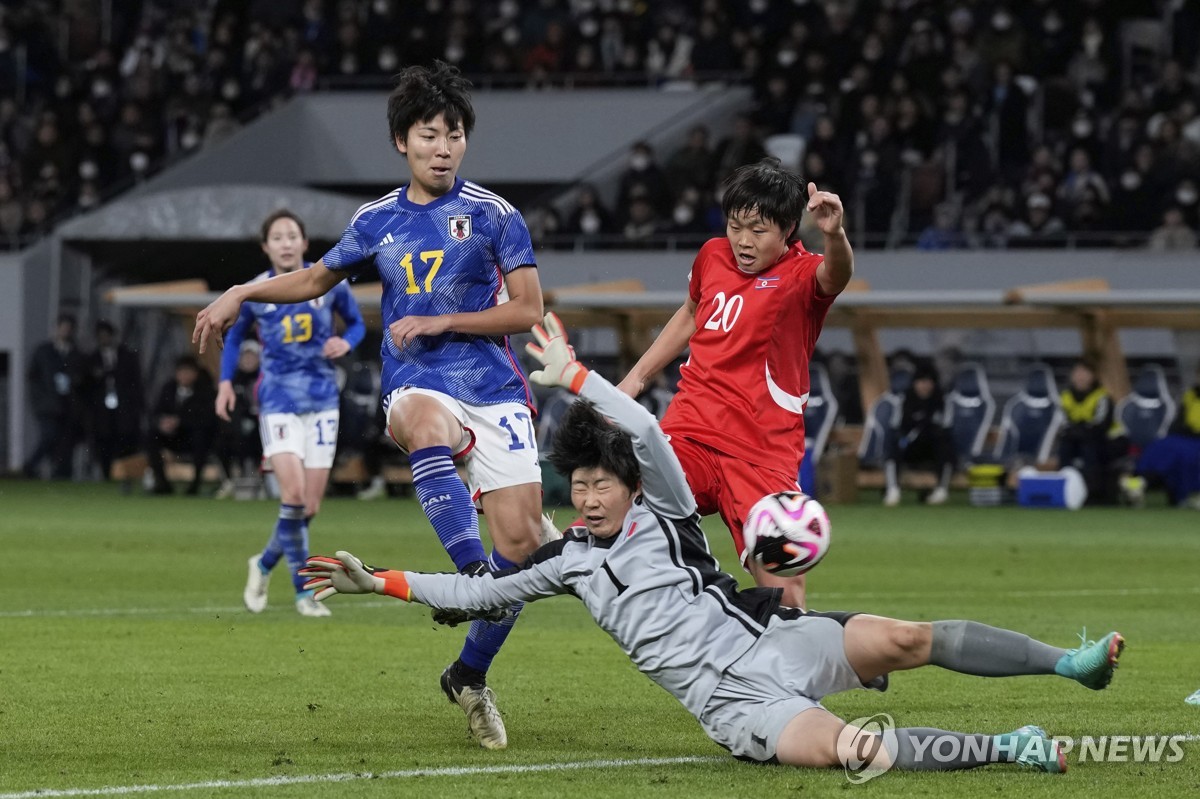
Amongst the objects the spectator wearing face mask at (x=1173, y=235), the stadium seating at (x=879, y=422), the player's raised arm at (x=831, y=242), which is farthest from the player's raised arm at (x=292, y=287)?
the spectator wearing face mask at (x=1173, y=235)

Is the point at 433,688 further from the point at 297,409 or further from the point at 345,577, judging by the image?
the point at 297,409

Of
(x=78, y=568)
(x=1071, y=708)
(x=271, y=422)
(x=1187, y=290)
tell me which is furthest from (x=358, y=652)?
(x=1187, y=290)

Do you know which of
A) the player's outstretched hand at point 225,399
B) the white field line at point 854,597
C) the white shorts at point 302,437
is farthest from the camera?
the player's outstretched hand at point 225,399

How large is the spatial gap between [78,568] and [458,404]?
8.36 metres

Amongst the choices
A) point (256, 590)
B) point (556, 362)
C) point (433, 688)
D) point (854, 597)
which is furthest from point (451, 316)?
point (854, 597)

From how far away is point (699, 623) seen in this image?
20.1 feet

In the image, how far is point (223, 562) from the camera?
15.3 meters

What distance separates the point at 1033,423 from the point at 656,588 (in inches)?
764

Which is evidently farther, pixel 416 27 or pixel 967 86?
pixel 416 27

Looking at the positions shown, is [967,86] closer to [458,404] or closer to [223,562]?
[223,562]

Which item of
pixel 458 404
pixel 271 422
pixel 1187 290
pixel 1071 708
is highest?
pixel 458 404

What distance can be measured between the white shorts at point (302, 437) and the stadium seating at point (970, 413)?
1444 cm

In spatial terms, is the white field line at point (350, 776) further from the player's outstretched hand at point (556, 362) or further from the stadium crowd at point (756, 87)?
the stadium crowd at point (756, 87)

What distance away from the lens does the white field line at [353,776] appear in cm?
560
